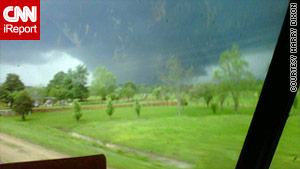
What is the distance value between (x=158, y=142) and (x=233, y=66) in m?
1.33

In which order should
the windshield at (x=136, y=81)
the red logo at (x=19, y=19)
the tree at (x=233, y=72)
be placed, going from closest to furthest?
the red logo at (x=19, y=19) < the windshield at (x=136, y=81) < the tree at (x=233, y=72)

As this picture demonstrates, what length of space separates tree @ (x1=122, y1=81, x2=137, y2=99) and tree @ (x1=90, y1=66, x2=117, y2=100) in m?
0.14

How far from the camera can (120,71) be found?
3047 mm

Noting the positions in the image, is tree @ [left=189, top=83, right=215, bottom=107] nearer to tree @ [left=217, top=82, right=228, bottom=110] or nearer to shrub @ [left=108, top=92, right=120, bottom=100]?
tree @ [left=217, top=82, right=228, bottom=110]

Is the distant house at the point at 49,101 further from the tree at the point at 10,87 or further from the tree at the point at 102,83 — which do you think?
the tree at the point at 102,83

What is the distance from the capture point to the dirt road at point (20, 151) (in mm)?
2651

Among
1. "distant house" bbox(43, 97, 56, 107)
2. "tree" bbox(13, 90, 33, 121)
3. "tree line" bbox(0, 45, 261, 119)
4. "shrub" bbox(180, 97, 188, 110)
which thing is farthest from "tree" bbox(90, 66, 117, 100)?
"shrub" bbox(180, 97, 188, 110)

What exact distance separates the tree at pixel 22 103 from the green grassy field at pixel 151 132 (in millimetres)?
102

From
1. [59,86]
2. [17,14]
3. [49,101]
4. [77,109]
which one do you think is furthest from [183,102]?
[17,14]

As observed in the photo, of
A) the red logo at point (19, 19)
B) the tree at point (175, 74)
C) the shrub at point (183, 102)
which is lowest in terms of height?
the shrub at point (183, 102)

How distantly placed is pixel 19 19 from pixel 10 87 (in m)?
0.83

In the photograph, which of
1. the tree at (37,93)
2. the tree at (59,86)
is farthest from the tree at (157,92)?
the tree at (37,93)

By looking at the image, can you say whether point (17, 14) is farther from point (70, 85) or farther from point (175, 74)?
point (175, 74)

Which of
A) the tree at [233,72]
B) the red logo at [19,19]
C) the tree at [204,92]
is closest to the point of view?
the red logo at [19,19]
